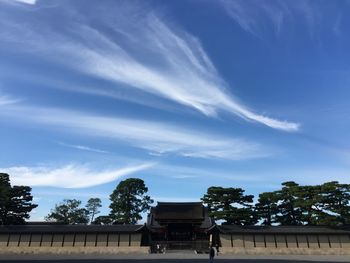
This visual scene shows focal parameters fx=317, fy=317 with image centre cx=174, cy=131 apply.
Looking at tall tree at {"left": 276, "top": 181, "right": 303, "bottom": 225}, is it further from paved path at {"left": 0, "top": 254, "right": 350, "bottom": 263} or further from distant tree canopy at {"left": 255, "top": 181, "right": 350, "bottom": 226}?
paved path at {"left": 0, "top": 254, "right": 350, "bottom": 263}

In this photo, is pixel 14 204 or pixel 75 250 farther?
pixel 14 204

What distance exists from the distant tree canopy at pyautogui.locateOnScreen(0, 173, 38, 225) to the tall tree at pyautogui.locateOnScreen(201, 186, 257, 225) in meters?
25.8

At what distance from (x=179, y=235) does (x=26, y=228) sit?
1971 cm

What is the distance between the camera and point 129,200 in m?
62.7

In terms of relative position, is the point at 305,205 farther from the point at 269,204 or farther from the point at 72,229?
the point at 72,229

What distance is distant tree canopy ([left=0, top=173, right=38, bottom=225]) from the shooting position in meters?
44.7

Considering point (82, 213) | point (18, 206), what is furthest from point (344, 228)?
point (82, 213)

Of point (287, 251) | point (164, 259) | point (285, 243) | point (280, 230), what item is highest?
point (280, 230)

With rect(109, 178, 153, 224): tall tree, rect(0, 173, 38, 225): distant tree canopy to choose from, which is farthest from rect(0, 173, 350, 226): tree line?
rect(109, 178, 153, 224): tall tree

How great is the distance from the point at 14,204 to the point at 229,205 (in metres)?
30.6

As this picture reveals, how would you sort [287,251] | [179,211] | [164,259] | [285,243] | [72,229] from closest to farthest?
[164,259]
[287,251]
[285,243]
[72,229]
[179,211]

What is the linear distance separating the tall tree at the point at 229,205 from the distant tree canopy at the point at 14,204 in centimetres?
2584

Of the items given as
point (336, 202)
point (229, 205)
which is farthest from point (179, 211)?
point (336, 202)

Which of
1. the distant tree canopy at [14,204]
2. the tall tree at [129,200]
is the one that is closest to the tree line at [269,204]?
the distant tree canopy at [14,204]
